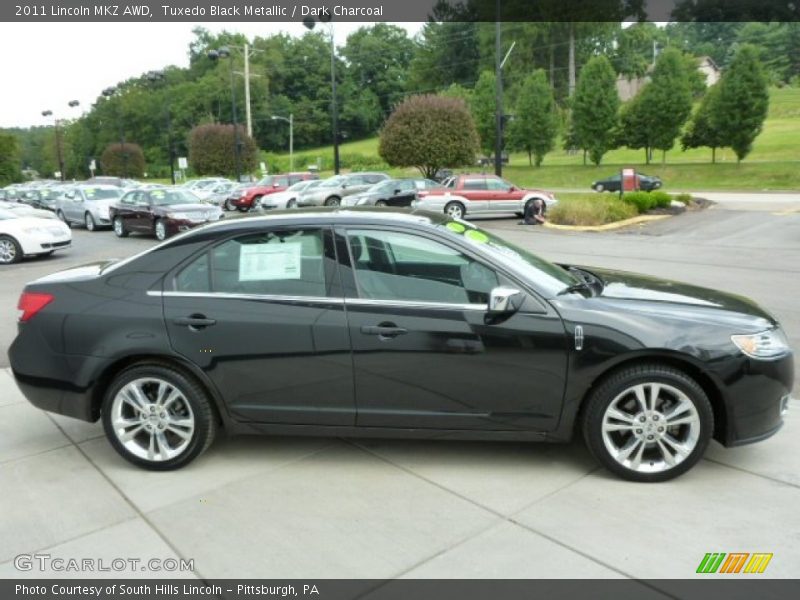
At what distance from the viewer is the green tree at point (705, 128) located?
39616mm

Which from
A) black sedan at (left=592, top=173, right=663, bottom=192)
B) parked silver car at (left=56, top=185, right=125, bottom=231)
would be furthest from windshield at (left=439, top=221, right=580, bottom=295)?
black sedan at (left=592, top=173, right=663, bottom=192)

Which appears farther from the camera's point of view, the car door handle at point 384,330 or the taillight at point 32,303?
the taillight at point 32,303

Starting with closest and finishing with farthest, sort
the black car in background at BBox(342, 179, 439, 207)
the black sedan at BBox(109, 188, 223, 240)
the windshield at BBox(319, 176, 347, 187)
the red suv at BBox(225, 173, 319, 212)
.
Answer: the black sedan at BBox(109, 188, 223, 240) → the black car in background at BBox(342, 179, 439, 207) → the windshield at BBox(319, 176, 347, 187) → the red suv at BBox(225, 173, 319, 212)

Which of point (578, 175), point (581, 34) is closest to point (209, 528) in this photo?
point (578, 175)

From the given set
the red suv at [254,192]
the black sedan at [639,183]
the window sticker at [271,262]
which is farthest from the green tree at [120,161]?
the window sticker at [271,262]

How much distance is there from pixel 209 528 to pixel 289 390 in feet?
2.87

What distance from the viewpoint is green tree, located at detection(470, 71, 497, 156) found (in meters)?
51.8

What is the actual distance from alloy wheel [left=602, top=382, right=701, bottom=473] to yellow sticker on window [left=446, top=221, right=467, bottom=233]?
135cm

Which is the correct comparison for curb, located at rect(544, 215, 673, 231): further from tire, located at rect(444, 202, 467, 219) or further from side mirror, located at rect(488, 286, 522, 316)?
side mirror, located at rect(488, 286, 522, 316)

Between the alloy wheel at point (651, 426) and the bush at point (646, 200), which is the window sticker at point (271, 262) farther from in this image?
the bush at point (646, 200)

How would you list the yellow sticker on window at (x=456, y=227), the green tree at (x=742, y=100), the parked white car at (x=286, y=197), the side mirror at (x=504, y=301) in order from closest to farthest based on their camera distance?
1. the side mirror at (x=504, y=301)
2. the yellow sticker on window at (x=456, y=227)
3. the parked white car at (x=286, y=197)
4. the green tree at (x=742, y=100)

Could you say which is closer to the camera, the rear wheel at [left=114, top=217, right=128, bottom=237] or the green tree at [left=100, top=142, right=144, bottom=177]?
the rear wheel at [left=114, top=217, right=128, bottom=237]
